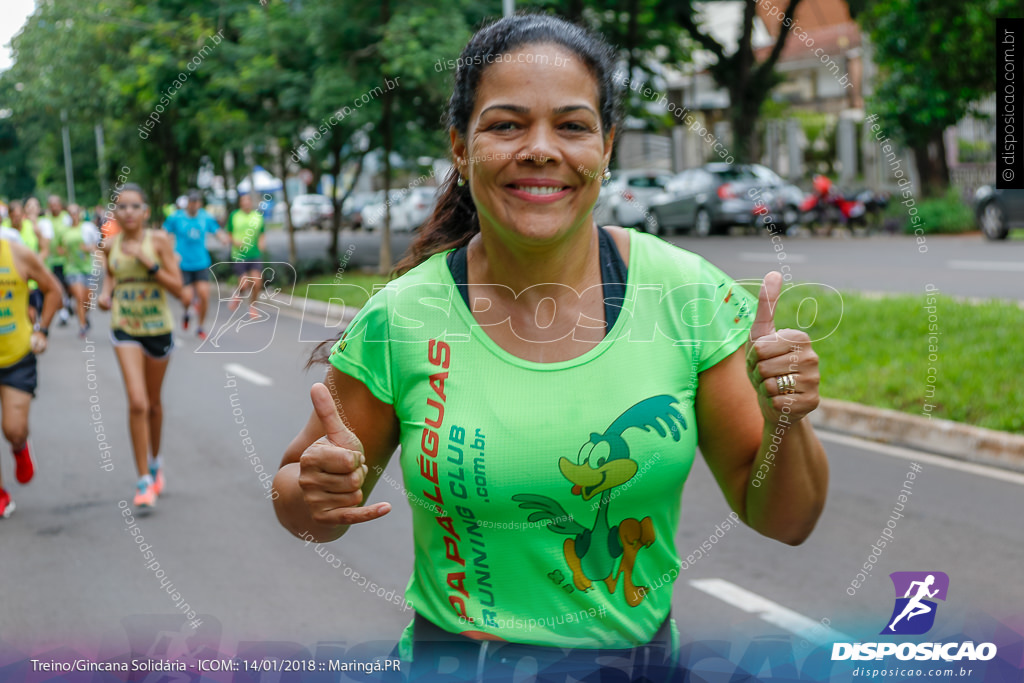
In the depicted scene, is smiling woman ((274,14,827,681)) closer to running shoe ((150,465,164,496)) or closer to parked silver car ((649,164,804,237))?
running shoe ((150,465,164,496))

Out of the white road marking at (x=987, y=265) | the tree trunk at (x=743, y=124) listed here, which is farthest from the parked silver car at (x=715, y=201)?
the white road marking at (x=987, y=265)

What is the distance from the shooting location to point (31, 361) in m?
6.16

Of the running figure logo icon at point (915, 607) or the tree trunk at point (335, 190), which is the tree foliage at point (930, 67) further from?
the running figure logo icon at point (915, 607)

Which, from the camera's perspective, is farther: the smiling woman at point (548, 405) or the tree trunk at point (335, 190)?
the tree trunk at point (335, 190)

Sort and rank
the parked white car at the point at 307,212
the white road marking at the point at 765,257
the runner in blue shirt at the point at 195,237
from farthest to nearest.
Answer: the white road marking at the point at 765,257 → the runner in blue shirt at the point at 195,237 → the parked white car at the point at 307,212

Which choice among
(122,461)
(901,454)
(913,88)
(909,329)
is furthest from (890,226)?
(122,461)

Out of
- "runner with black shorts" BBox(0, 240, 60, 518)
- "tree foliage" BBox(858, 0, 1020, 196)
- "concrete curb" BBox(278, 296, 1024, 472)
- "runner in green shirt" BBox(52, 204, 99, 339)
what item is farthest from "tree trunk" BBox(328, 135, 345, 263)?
"tree foliage" BBox(858, 0, 1020, 196)

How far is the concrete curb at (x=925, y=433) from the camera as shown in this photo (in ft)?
20.3

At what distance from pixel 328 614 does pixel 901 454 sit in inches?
144

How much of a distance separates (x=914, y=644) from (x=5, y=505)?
5691mm

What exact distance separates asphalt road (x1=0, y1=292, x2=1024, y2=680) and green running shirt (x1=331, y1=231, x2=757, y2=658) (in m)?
0.88

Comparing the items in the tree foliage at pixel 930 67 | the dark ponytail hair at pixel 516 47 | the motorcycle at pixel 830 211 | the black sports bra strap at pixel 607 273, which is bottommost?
the motorcycle at pixel 830 211

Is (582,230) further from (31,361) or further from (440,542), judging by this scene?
(31,361)

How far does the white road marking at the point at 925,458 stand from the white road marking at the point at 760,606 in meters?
2.10
